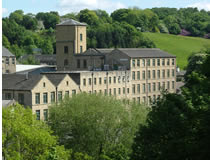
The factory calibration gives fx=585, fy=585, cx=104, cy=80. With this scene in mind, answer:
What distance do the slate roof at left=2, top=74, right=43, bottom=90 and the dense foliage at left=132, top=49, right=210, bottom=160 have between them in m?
39.2

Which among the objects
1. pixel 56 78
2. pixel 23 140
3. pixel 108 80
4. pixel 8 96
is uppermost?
pixel 56 78

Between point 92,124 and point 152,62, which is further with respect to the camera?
point 152,62

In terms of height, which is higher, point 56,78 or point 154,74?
point 56,78

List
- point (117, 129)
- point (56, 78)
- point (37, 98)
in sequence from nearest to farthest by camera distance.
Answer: point (117, 129), point (37, 98), point (56, 78)

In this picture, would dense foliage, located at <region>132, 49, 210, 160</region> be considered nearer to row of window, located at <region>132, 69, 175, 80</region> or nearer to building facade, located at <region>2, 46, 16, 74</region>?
row of window, located at <region>132, 69, 175, 80</region>

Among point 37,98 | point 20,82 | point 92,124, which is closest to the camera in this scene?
point 92,124

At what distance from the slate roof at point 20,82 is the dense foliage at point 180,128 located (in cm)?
3916

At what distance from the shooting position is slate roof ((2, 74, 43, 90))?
76919 mm

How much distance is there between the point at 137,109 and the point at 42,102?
1873cm

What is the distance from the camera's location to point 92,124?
193 feet

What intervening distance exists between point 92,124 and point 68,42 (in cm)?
5221

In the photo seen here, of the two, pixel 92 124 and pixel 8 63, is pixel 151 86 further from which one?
pixel 92 124

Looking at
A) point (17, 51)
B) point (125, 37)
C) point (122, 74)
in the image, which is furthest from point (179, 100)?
point (17, 51)

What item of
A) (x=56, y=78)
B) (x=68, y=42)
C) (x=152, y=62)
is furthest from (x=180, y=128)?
(x=68, y=42)
